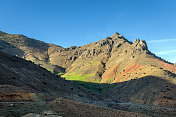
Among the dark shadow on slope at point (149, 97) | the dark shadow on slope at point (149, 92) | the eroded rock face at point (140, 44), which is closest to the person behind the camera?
the dark shadow on slope at point (149, 97)

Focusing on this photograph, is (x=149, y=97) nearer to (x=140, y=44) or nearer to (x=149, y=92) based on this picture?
(x=149, y=92)

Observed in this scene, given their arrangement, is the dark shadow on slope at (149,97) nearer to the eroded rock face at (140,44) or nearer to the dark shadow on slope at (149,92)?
the dark shadow on slope at (149,92)

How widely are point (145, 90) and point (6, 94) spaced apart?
66.8 meters

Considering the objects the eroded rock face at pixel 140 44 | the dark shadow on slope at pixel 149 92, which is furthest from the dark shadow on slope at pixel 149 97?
the eroded rock face at pixel 140 44

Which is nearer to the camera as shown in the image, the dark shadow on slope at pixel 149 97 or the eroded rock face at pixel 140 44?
the dark shadow on slope at pixel 149 97

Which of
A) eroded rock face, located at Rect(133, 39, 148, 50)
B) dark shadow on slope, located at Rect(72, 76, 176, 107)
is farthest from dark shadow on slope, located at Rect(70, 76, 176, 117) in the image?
eroded rock face, located at Rect(133, 39, 148, 50)

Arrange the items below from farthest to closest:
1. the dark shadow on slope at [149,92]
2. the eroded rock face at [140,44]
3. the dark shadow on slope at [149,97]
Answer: the eroded rock face at [140,44]
the dark shadow on slope at [149,92]
the dark shadow on slope at [149,97]

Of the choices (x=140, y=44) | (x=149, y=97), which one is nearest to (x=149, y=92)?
(x=149, y=97)

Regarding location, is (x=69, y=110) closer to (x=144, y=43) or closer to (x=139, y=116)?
(x=139, y=116)

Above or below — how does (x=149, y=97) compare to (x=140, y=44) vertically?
below

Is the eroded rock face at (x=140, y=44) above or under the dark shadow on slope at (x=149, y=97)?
above

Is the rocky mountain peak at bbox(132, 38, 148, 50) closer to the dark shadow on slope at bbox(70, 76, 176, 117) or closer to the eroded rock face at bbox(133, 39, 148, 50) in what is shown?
the eroded rock face at bbox(133, 39, 148, 50)

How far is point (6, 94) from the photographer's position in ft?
88.1

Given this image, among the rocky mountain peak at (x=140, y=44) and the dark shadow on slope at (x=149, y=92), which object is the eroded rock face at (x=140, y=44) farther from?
the dark shadow on slope at (x=149, y=92)
